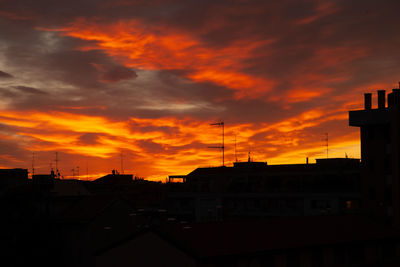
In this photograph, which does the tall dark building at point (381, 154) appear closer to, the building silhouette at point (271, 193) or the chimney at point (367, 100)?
the chimney at point (367, 100)

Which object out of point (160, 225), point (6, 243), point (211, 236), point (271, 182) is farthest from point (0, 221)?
point (271, 182)

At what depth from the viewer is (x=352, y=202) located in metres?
81.6

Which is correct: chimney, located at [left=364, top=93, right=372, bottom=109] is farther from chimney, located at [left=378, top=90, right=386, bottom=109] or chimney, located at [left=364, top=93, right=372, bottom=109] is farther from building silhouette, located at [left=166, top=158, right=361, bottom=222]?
building silhouette, located at [left=166, top=158, right=361, bottom=222]

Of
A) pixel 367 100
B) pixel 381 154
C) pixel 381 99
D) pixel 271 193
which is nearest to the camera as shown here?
pixel 381 154

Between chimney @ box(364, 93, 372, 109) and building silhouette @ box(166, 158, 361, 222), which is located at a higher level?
chimney @ box(364, 93, 372, 109)

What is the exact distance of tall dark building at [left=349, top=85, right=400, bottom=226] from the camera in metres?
65.8

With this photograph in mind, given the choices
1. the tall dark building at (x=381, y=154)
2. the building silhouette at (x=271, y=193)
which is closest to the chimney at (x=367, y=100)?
the tall dark building at (x=381, y=154)

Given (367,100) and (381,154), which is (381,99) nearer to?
(367,100)

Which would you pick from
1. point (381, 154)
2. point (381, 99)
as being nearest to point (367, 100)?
point (381, 99)

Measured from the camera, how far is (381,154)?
222 ft

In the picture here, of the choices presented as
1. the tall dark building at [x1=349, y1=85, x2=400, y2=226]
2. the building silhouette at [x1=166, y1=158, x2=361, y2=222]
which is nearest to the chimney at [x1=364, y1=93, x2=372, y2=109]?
the tall dark building at [x1=349, y1=85, x2=400, y2=226]

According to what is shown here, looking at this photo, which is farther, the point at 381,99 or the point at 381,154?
the point at 381,99

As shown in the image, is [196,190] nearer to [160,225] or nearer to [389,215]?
[389,215]

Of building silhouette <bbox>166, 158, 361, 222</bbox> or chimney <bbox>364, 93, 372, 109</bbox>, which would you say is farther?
building silhouette <bbox>166, 158, 361, 222</bbox>
